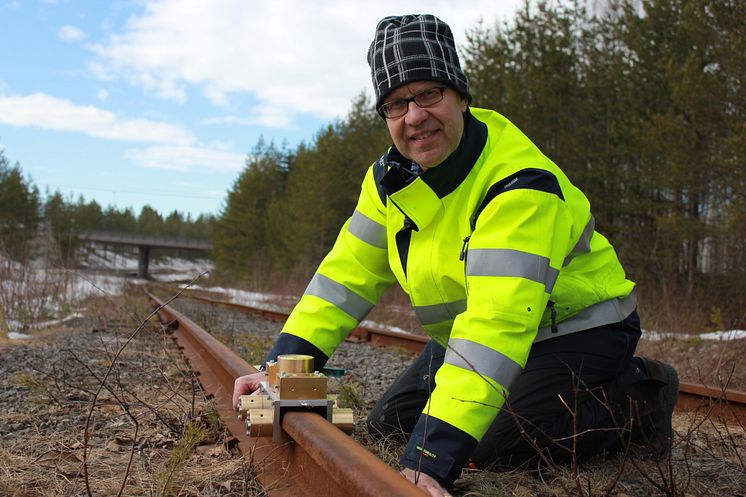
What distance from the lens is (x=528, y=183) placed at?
7.38 ft

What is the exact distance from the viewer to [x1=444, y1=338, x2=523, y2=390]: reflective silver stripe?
6.55 ft

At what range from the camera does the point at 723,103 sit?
12844 millimetres

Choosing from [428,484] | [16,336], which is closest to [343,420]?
[428,484]

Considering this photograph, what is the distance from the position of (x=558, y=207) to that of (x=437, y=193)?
18.8 inches

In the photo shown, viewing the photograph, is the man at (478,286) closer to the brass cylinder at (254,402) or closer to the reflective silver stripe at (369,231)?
the reflective silver stripe at (369,231)

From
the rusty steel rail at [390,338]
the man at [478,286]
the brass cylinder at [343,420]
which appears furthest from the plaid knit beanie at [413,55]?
the rusty steel rail at [390,338]

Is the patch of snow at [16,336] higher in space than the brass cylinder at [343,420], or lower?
lower

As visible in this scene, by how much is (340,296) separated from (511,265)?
1.04 metres

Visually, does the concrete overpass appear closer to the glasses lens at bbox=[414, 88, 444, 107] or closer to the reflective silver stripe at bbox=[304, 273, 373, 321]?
the reflective silver stripe at bbox=[304, 273, 373, 321]

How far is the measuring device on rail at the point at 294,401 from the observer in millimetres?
2316

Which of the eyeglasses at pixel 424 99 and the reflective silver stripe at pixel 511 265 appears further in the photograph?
the eyeglasses at pixel 424 99

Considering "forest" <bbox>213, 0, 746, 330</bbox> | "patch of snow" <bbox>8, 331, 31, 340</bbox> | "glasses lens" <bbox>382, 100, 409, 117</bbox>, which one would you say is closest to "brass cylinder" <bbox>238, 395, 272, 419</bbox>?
"glasses lens" <bbox>382, 100, 409, 117</bbox>

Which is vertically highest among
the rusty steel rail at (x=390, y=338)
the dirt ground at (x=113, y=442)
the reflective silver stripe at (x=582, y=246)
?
the reflective silver stripe at (x=582, y=246)

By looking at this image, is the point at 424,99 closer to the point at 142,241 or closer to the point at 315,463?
the point at 315,463
